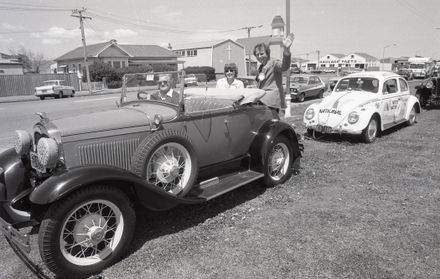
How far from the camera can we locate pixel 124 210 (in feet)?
10.8

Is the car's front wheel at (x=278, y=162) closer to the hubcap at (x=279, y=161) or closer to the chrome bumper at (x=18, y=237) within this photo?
the hubcap at (x=279, y=161)

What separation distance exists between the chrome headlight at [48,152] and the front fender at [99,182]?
0.65 ft

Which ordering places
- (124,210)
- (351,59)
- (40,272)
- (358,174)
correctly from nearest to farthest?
1. (40,272)
2. (124,210)
3. (358,174)
4. (351,59)

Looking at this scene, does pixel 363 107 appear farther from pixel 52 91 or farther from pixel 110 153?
pixel 52 91

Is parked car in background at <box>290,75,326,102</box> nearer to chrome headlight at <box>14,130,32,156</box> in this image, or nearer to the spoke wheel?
the spoke wheel

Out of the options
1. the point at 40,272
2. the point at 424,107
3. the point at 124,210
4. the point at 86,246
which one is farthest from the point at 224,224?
the point at 424,107

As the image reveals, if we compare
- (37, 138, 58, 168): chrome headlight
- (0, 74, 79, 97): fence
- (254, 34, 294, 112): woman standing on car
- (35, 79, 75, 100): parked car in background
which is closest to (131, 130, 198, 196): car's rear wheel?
(37, 138, 58, 168): chrome headlight

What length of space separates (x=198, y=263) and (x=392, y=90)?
8.14m

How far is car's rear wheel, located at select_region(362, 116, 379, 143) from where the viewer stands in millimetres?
8133

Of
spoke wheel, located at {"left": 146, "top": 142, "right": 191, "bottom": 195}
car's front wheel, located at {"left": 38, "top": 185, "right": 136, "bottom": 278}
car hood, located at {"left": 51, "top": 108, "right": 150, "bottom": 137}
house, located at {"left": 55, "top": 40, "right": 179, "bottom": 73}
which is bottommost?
car's front wheel, located at {"left": 38, "top": 185, "right": 136, "bottom": 278}

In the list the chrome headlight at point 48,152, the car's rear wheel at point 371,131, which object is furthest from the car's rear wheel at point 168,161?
the car's rear wheel at point 371,131

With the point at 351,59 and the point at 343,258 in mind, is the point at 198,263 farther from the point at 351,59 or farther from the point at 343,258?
the point at 351,59

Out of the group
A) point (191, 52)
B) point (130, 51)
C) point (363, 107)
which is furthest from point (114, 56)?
point (363, 107)

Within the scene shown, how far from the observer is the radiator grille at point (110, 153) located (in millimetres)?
3406
